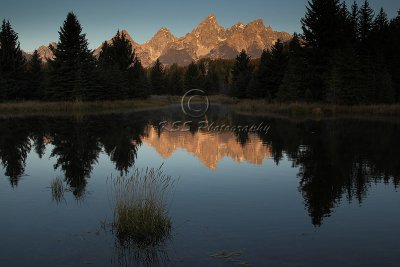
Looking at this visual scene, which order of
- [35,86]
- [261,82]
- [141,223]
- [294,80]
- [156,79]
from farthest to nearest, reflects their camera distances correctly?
[156,79] < [261,82] < [35,86] < [294,80] < [141,223]

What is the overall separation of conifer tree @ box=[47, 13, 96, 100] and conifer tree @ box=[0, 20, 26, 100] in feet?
16.7

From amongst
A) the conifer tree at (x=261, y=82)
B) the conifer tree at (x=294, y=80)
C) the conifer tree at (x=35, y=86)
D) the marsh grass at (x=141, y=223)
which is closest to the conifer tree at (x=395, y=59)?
the conifer tree at (x=294, y=80)

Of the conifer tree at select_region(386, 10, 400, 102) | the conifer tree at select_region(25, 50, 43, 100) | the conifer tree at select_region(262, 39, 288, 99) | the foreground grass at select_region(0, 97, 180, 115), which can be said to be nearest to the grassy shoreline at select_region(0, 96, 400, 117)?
the foreground grass at select_region(0, 97, 180, 115)

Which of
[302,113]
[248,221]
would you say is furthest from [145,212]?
[302,113]

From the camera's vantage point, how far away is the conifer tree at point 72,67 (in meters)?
56.9

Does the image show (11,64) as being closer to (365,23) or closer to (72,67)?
(72,67)

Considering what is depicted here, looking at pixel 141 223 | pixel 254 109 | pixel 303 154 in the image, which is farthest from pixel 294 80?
pixel 141 223

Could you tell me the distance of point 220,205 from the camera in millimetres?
11359

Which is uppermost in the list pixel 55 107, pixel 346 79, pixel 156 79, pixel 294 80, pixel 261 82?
pixel 156 79

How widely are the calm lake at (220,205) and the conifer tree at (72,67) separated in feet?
114

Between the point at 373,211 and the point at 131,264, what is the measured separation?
258 inches

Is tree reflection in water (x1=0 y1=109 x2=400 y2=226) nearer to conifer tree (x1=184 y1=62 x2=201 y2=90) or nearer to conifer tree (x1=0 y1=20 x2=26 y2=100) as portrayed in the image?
conifer tree (x1=0 y1=20 x2=26 y2=100)

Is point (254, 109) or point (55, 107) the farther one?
point (254, 109)

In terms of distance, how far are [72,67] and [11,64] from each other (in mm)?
9734
